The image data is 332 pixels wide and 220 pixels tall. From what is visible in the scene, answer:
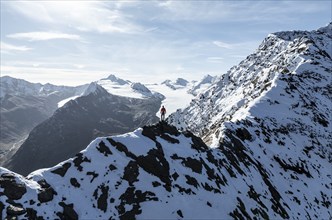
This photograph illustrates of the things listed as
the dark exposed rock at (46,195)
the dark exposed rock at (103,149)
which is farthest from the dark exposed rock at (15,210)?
the dark exposed rock at (103,149)

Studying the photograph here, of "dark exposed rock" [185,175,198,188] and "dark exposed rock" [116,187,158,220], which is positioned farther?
"dark exposed rock" [185,175,198,188]

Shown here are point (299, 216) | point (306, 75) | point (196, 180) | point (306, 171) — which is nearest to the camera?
point (196, 180)

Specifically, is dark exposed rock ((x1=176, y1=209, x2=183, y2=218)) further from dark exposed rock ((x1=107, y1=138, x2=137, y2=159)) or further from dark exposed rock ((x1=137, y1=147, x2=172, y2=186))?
dark exposed rock ((x1=107, y1=138, x2=137, y2=159))

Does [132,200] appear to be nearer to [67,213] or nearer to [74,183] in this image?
[74,183]

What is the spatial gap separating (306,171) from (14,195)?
5286 cm

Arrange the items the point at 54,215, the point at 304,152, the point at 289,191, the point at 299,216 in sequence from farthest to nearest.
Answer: the point at 304,152, the point at 289,191, the point at 299,216, the point at 54,215

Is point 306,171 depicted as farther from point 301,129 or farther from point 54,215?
point 54,215

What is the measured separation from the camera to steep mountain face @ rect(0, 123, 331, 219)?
35250 millimetres

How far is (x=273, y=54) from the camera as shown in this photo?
19700cm

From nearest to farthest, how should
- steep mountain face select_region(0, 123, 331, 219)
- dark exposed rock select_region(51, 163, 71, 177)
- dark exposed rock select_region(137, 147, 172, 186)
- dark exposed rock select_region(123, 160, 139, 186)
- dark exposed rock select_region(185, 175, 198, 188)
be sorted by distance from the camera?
steep mountain face select_region(0, 123, 331, 219)
dark exposed rock select_region(51, 163, 71, 177)
dark exposed rock select_region(123, 160, 139, 186)
dark exposed rock select_region(137, 147, 172, 186)
dark exposed rock select_region(185, 175, 198, 188)

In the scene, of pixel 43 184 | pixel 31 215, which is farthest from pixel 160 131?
pixel 31 215

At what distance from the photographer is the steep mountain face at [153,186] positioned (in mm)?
35250

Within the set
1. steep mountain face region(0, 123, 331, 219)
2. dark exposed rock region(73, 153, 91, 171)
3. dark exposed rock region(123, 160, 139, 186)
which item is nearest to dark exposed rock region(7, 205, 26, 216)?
steep mountain face region(0, 123, 331, 219)

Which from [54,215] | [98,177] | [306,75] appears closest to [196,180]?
[98,177]
